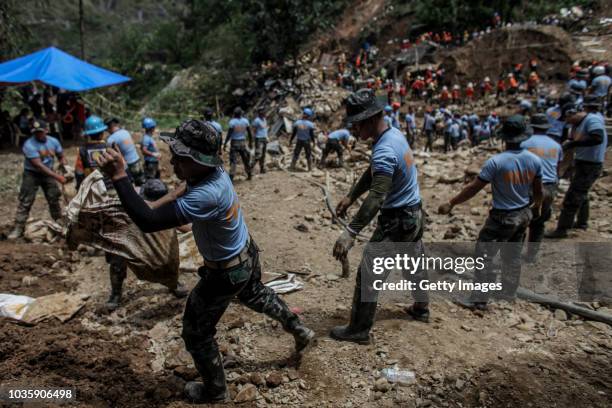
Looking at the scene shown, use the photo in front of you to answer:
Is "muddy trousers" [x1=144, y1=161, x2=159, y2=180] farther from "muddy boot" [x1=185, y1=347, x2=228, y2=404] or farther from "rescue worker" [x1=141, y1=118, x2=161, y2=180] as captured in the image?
"muddy boot" [x1=185, y1=347, x2=228, y2=404]

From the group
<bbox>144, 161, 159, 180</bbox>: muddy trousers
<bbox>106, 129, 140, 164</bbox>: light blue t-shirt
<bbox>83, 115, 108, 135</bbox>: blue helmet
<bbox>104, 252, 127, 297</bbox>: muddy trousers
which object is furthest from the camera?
<bbox>144, 161, 159, 180</bbox>: muddy trousers

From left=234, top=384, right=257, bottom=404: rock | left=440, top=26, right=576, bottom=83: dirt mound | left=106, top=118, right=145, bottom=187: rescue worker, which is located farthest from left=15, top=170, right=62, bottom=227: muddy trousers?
left=440, top=26, right=576, bottom=83: dirt mound

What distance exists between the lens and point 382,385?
10.0ft

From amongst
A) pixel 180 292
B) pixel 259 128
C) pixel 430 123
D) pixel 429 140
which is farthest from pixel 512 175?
pixel 429 140

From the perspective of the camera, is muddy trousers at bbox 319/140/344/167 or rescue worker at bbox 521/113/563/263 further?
muddy trousers at bbox 319/140/344/167

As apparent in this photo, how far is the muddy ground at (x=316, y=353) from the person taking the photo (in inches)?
119

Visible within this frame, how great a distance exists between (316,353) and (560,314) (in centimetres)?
259

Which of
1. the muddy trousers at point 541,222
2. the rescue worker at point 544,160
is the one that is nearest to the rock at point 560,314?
the rescue worker at point 544,160

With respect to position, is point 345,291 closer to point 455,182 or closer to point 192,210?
point 192,210

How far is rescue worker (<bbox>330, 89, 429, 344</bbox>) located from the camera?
3.07m

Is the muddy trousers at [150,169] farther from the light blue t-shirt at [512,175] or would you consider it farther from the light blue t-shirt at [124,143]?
the light blue t-shirt at [512,175]

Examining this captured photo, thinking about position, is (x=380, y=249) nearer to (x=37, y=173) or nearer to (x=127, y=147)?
(x=127, y=147)

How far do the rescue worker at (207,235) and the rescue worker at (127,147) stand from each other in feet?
12.1

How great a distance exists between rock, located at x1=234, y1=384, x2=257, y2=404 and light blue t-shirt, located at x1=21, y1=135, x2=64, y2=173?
5.15 metres
